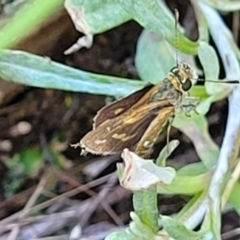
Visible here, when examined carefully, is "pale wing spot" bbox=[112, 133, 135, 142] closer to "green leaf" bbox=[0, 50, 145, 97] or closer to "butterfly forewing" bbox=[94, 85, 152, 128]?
"butterfly forewing" bbox=[94, 85, 152, 128]

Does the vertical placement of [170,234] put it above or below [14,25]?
below

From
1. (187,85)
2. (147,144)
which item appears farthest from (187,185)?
(187,85)

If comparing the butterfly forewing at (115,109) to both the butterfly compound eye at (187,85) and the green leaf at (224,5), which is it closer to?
the butterfly compound eye at (187,85)

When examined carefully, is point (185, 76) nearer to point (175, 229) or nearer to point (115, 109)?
point (115, 109)

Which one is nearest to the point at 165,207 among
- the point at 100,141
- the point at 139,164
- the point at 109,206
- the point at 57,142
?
the point at 109,206

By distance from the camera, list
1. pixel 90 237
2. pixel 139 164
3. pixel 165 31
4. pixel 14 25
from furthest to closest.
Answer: pixel 90 237, pixel 165 31, pixel 14 25, pixel 139 164

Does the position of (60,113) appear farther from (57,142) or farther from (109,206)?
(109,206)
